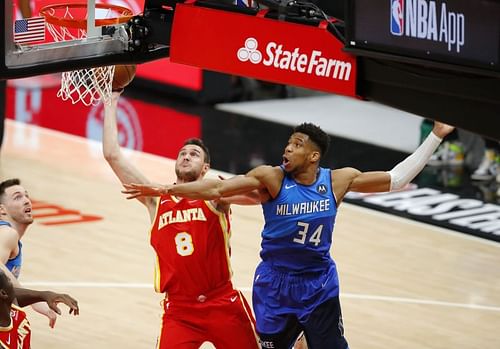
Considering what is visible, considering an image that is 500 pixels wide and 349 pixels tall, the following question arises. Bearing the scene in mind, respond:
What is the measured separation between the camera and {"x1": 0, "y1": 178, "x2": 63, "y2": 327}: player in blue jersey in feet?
24.4

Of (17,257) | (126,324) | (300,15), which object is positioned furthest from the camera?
(126,324)

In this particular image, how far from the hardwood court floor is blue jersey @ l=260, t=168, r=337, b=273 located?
197 centimetres

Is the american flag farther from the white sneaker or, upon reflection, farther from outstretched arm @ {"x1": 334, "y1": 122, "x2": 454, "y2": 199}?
the white sneaker

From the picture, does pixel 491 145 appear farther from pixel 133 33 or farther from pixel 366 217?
pixel 133 33

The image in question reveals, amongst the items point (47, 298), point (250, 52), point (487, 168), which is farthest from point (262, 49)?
point (487, 168)

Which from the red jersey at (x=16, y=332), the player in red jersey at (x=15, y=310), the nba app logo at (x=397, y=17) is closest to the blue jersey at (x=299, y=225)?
the player in red jersey at (x=15, y=310)

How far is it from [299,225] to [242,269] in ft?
11.7

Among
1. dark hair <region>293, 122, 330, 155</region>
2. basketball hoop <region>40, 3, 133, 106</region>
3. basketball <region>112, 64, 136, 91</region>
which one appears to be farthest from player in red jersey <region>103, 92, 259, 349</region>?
dark hair <region>293, 122, 330, 155</region>

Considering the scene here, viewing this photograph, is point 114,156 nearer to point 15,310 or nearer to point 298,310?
point 15,310

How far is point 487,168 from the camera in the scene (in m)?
13.7

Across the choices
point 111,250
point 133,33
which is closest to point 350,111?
point 111,250

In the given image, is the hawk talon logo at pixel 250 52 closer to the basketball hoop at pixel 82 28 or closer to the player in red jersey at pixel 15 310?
the basketball hoop at pixel 82 28

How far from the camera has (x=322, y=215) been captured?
698cm

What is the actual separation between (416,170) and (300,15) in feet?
5.70
